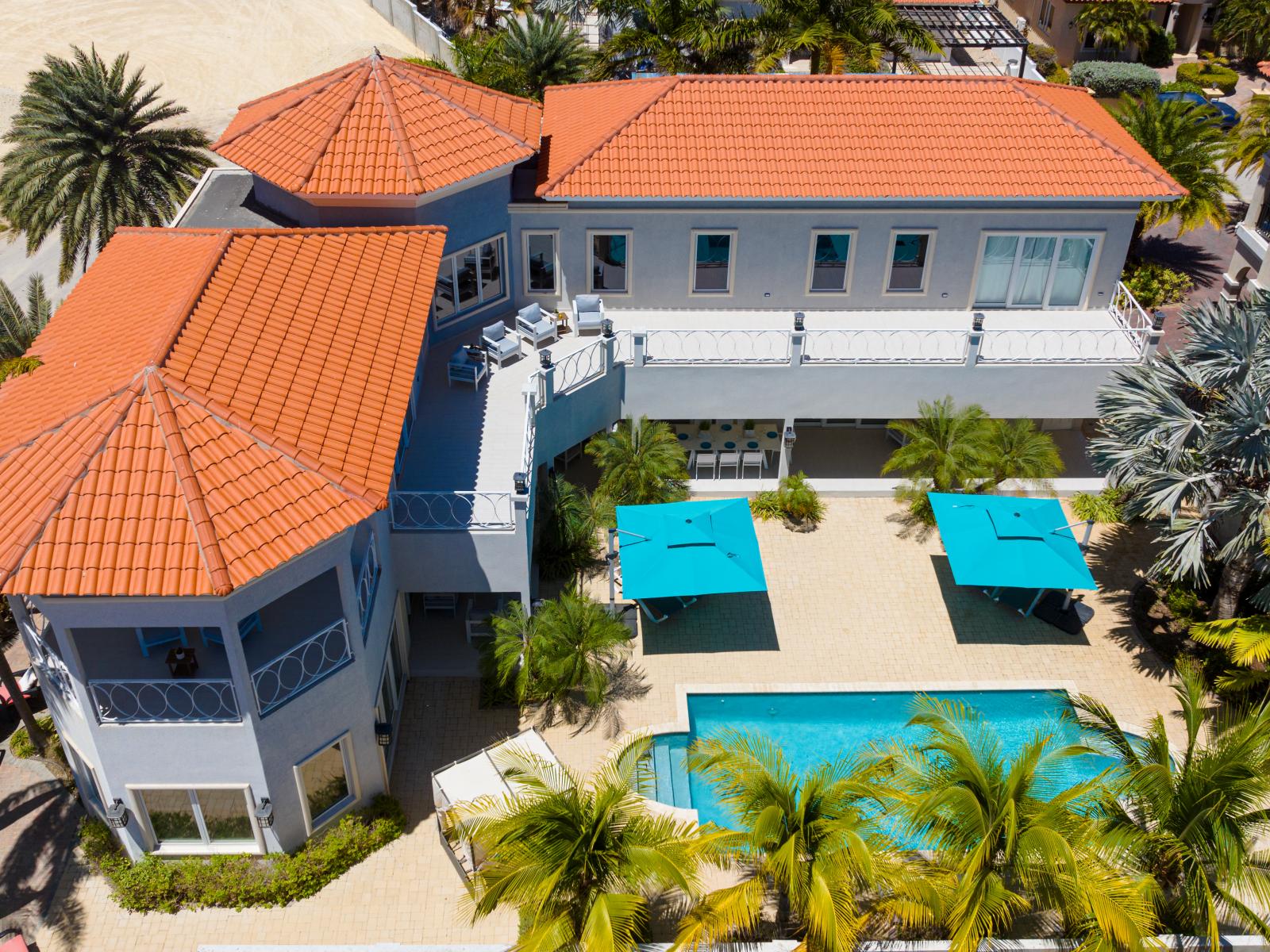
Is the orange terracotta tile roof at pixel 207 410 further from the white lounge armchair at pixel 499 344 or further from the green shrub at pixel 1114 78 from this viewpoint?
the green shrub at pixel 1114 78

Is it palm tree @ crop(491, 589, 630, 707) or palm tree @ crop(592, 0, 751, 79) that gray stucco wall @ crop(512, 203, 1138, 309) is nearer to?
palm tree @ crop(491, 589, 630, 707)

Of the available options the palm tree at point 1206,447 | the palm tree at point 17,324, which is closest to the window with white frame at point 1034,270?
the palm tree at point 1206,447

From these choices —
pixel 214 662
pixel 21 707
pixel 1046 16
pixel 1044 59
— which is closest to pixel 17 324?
pixel 21 707

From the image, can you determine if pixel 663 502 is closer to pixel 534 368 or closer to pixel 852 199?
pixel 534 368

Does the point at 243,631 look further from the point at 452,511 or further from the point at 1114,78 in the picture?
the point at 1114,78

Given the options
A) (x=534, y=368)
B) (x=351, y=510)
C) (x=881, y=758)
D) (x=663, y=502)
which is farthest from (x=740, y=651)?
(x=351, y=510)

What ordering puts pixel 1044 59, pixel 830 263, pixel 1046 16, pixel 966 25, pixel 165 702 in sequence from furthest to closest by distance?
pixel 1046 16 < pixel 1044 59 < pixel 966 25 < pixel 830 263 < pixel 165 702

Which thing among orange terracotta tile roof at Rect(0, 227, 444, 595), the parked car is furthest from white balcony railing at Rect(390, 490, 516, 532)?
the parked car

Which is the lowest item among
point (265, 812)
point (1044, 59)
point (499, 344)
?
point (265, 812)
